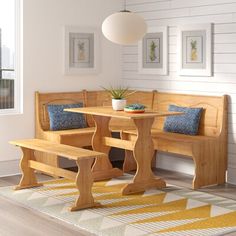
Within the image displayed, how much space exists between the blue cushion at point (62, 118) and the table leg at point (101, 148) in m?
0.67

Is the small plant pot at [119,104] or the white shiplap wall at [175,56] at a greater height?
the white shiplap wall at [175,56]

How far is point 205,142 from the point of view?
6086mm

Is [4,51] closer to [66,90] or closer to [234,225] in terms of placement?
[66,90]

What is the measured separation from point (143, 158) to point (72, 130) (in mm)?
1286

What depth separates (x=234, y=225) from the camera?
183 inches

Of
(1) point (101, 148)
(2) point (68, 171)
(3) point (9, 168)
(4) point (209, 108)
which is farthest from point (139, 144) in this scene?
(3) point (9, 168)

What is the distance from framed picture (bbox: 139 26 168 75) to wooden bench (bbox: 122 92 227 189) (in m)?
0.63

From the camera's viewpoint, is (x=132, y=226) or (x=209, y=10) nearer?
(x=132, y=226)

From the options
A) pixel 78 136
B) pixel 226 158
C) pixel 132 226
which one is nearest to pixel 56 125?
pixel 78 136

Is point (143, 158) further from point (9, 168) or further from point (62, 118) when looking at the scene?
point (9, 168)

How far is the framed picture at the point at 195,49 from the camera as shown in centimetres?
648

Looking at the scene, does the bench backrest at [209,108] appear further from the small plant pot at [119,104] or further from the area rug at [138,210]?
the small plant pot at [119,104]

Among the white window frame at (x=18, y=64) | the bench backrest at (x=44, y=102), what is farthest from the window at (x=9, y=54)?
the bench backrest at (x=44, y=102)

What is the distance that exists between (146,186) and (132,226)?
1.31m
